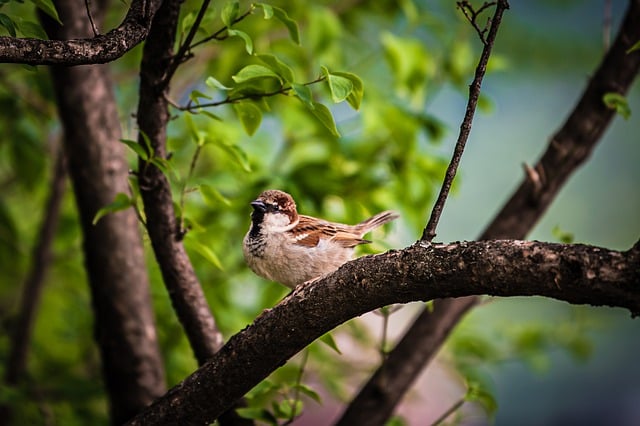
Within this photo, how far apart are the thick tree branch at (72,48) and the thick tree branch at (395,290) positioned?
55cm

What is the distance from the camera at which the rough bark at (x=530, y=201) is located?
2.28 meters

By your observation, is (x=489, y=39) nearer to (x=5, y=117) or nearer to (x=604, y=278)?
(x=604, y=278)

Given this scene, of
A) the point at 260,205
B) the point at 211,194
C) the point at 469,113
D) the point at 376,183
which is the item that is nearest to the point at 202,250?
the point at 211,194

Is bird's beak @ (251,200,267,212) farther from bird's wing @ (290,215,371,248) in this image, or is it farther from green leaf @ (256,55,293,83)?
green leaf @ (256,55,293,83)

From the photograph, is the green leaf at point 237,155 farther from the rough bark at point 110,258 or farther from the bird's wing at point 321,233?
the rough bark at point 110,258

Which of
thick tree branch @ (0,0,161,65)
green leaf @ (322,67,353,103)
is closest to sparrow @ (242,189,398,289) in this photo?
green leaf @ (322,67,353,103)

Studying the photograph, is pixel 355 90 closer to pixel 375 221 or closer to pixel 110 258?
pixel 375 221

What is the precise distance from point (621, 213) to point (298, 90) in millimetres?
3452

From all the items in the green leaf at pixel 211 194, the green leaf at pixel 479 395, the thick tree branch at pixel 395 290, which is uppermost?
the green leaf at pixel 211 194

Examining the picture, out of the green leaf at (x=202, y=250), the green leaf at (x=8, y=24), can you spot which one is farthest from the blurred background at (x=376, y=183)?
the green leaf at (x=8, y=24)

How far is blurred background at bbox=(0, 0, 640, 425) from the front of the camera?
259 cm

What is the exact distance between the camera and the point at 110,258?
2.25 m

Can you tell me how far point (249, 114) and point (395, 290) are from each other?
57cm

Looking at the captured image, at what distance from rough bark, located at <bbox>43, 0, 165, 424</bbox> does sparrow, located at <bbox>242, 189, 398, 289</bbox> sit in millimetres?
433
